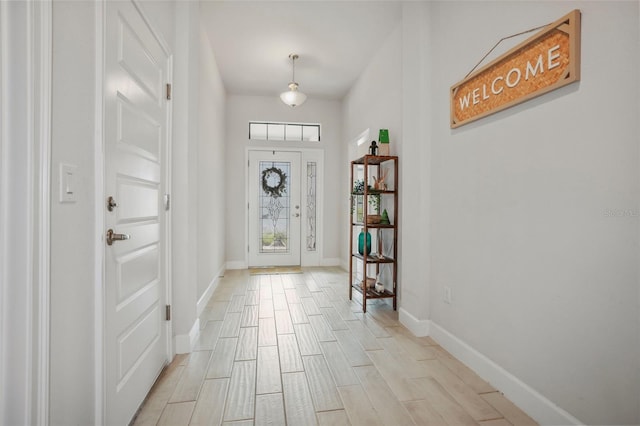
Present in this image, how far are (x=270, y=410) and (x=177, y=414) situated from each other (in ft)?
1.46

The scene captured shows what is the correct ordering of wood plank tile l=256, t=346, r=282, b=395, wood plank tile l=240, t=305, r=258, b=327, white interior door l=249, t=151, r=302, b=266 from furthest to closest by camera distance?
white interior door l=249, t=151, r=302, b=266 < wood plank tile l=240, t=305, r=258, b=327 < wood plank tile l=256, t=346, r=282, b=395

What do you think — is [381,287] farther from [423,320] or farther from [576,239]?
[576,239]

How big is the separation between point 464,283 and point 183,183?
6.46 feet

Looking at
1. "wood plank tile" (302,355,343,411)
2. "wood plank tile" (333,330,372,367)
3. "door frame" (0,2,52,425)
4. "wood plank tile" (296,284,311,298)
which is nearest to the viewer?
"door frame" (0,2,52,425)

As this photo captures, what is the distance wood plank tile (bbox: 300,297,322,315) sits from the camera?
10.2ft

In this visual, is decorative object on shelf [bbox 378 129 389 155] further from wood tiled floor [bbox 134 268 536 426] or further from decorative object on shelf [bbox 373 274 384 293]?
wood tiled floor [bbox 134 268 536 426]

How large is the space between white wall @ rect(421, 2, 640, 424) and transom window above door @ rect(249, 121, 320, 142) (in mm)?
3404

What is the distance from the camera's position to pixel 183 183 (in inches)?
85.4

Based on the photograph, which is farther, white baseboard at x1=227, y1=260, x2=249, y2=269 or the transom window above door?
the transom window above door

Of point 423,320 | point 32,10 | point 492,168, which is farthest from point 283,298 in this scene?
point 32,10

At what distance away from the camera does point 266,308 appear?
10.5 ft

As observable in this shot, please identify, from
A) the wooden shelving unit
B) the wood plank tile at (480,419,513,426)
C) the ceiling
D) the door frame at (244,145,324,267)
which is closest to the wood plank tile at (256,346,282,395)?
the wood plank tile at (480,419,513,426)

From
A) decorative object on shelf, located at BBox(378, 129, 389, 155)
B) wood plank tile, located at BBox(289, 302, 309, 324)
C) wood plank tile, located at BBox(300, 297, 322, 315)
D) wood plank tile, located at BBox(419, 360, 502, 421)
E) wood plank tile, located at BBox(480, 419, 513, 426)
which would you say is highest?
decorative object on shelf, located at BBox(378, 129, 389, 155)

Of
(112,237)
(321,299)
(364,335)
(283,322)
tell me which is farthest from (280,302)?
(112,237)
